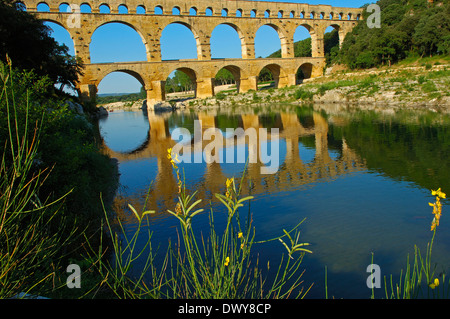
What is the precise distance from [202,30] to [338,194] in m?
33.7

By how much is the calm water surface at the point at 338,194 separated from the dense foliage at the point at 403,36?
1903 centimetres

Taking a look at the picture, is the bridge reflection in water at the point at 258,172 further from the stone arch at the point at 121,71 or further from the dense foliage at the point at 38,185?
the stone arch at the point at 121,71

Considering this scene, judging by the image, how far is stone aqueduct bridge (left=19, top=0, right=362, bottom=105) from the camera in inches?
1260

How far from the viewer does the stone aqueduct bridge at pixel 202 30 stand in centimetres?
3200

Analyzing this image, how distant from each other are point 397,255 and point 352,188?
2699mm

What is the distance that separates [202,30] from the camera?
1458 inches

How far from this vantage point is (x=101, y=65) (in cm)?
3197

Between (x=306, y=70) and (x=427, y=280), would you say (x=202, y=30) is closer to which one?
(x=306, y=70)

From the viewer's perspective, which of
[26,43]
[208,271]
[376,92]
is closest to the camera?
[208,271]

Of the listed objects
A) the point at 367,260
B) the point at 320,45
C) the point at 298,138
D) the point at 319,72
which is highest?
the point at 320,45

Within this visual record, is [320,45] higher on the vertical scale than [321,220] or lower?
higher

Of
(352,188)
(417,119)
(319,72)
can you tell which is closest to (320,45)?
(319,72)

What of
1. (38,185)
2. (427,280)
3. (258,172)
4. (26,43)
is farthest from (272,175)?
(26,43)
